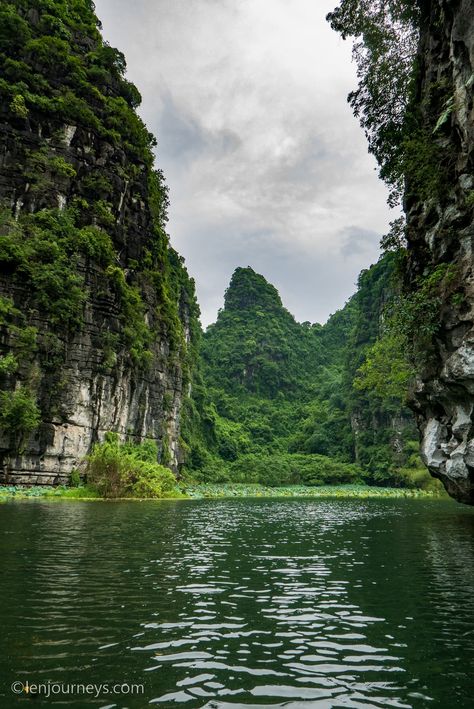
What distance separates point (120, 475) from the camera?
127 feet

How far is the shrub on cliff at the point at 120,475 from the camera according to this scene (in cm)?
3831

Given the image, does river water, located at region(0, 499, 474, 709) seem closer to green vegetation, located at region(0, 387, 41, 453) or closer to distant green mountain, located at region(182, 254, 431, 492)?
green vegetation, located at region(0, 387, 41, 453)

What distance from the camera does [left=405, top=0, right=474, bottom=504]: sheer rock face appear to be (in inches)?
680

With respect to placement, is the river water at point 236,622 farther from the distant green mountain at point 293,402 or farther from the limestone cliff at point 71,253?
the distant green mountain at point 293,402

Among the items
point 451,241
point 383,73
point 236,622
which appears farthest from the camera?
point 383,73

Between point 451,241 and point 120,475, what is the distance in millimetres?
29609

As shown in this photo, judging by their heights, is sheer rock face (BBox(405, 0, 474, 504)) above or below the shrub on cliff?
above

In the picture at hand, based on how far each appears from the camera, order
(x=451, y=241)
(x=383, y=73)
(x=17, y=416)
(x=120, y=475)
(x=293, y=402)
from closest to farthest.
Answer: (x=451, y=241) < (x=383, y=73) < (x=17, y=416) < (x=120, y=475) < (x=293, y=402)

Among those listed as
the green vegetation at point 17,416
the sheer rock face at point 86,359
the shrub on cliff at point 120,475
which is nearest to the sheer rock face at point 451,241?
the shrub on cliff at point 120,475

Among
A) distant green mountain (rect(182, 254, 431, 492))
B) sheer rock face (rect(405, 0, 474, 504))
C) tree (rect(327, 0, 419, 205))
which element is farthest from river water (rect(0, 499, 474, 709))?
distant green mountain (rect(182, 254, 431, 492))

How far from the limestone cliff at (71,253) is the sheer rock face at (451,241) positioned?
27726 millimetres

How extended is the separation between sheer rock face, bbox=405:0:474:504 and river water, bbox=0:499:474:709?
4.85 meters

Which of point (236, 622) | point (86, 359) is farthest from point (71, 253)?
point (236, 622)

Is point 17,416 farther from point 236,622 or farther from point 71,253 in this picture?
point 236,622
